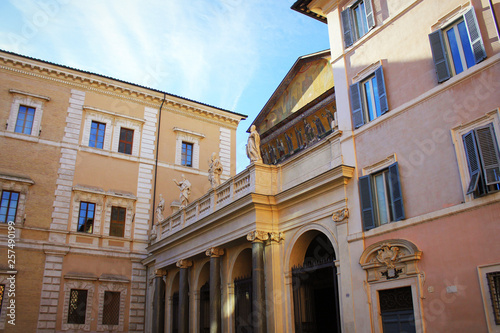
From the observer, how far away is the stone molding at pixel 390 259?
39.7ft

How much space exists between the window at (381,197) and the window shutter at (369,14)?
5.02 m

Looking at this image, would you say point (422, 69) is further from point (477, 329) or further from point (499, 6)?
point (477, 329)

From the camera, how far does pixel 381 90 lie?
14.4 meters

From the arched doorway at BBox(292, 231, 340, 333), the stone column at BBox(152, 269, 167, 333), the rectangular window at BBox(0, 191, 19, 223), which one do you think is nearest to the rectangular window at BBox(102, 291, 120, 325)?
the stone column at BBox(152, 269, 167, 333)

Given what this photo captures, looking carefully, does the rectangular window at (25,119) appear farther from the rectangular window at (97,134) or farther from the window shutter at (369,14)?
the window shutter at (369,14)

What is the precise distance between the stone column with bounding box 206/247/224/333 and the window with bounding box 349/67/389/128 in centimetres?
806

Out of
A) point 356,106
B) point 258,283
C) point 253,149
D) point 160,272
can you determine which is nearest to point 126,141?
point 160,272

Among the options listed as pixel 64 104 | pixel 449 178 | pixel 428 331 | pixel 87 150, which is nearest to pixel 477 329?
pixel 428 331

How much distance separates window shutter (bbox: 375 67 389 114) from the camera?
14.2 m

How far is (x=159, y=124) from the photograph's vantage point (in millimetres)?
29688

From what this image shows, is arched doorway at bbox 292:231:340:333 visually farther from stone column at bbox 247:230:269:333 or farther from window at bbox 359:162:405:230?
window at bbox 359:162:405:230

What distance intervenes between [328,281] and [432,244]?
19.6ft

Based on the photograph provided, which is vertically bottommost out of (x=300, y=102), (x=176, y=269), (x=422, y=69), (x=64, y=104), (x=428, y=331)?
(x=428, y=331)

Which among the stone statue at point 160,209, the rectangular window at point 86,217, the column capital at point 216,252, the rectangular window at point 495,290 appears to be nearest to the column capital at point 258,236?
the column capital at point 216,252
